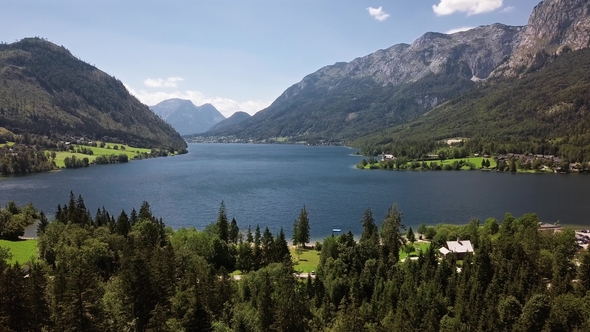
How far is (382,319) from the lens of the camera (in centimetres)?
4281

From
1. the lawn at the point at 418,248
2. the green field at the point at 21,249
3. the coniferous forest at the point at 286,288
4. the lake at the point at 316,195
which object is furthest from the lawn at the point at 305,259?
the green field at the point at 21,249

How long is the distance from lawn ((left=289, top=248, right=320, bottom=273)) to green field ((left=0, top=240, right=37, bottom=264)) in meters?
39.6

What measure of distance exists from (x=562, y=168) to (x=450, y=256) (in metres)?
153

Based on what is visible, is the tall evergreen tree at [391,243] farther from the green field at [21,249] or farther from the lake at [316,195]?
the green field at [21,249]

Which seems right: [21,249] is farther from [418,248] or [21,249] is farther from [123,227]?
[418,248]

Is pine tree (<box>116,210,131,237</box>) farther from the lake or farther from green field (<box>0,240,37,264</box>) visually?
the lake

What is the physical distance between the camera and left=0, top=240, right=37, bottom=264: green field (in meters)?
59.3

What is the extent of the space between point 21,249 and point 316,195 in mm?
84360

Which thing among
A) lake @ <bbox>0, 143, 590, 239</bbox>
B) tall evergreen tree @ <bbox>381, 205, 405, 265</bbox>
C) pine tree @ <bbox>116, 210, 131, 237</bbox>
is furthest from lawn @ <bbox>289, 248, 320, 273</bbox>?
pine tree @ <bbox>116, 210, 131, 237</bbox>

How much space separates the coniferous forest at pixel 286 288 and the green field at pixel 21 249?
14.9ft

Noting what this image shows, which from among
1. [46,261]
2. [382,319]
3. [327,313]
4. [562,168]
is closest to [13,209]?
[46,261]

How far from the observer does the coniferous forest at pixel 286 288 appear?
33.9 m

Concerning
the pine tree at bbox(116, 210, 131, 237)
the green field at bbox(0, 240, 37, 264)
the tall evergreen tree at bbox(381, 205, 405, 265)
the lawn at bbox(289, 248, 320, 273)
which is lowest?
the lawn at bbox(289, 248, 320, 273)

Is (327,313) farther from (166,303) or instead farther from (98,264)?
(98,264)
